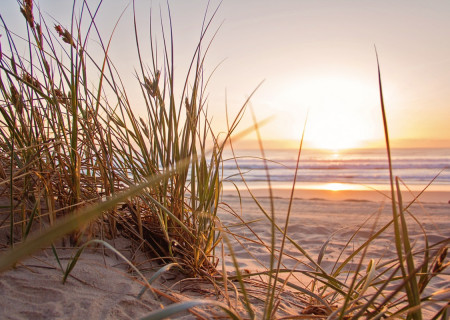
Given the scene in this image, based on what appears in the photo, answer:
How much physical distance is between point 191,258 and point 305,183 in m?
9.15

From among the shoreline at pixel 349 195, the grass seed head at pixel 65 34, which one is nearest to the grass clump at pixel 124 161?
the grass seed head at pixel 65 34

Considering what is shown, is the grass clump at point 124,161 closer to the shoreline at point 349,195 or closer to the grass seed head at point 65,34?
the grass seed head at point 65,34

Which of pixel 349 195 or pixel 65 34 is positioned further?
pixel 349 195

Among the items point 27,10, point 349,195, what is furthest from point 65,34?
point 349,195

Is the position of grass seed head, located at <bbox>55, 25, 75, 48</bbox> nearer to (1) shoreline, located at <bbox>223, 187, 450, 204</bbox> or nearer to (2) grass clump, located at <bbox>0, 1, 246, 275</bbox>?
(2) grass clump, located at <bbox>0, 1, 246, 275</bbox>

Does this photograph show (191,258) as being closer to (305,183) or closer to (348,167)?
(305,183)

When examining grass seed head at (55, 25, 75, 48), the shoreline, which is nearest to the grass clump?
grass seed head at (55, 25, 75, 48)

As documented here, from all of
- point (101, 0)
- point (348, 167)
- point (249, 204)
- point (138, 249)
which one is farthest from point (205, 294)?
point (348, 167)

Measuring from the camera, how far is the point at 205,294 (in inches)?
53.0

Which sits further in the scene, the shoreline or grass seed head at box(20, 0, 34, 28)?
the shoreline

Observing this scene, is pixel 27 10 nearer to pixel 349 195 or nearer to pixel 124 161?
pixel 124 161

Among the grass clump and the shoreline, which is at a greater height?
the grass clump

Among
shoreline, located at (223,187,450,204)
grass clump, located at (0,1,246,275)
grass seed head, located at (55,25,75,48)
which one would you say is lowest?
shoreline, located at (223,187,450,204)

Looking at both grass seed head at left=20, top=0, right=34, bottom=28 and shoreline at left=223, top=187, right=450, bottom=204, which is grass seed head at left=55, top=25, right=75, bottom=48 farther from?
shoreline at left=223, top=187, right=450, bottom=204
